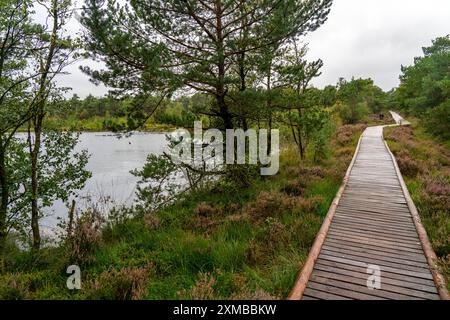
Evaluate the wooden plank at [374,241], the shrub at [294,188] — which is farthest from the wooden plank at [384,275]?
the shrub at [294,188]

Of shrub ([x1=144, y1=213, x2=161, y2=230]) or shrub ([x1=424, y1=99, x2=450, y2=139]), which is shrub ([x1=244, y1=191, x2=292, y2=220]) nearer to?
shrub ([x1=144, y1=213, x2=161, y2=230])

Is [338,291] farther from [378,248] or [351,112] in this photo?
[351,112]

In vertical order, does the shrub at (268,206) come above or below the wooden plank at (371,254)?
above

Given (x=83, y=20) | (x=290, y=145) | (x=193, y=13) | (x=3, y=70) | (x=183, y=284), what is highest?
(x=193, y=13)

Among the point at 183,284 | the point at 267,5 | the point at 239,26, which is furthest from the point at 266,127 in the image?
the point at 183,284

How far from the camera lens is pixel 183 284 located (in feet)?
15.3

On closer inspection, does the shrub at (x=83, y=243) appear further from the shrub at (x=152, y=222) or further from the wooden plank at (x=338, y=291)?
the wooden plank at (x=338, y=291)

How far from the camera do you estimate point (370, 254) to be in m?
4.87

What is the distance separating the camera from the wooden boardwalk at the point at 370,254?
3.94 meters

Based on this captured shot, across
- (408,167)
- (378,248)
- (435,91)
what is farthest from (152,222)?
(435,91)

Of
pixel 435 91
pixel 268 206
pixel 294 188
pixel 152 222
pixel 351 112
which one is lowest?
pixel 152 222
